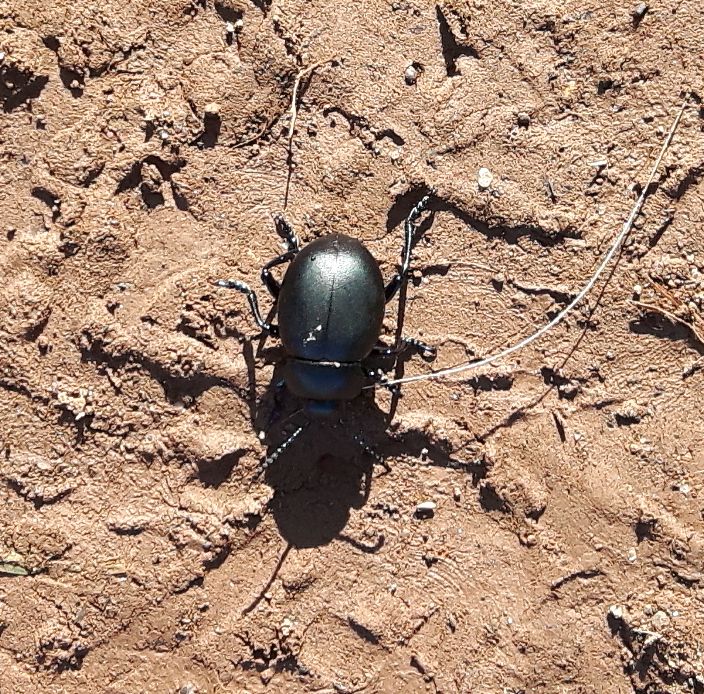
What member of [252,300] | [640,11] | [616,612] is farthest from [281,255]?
[616,612]

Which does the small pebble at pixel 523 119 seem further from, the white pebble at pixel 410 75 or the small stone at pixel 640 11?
the small stone at pixel 640 11

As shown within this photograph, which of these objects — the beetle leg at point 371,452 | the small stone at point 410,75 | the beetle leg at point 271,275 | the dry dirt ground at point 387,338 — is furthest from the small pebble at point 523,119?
the beetle leg at point 371,452

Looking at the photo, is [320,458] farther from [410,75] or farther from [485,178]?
[410,75]

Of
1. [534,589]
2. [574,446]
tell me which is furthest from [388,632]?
[574,446]

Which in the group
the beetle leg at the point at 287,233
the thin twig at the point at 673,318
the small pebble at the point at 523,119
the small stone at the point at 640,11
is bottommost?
the thin twig at the point at 673,318

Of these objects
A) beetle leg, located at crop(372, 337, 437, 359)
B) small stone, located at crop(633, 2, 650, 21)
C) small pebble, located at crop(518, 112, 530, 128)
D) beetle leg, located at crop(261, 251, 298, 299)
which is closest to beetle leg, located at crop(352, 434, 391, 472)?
beetle leg, located at crop(372, 337, 437, 359)
